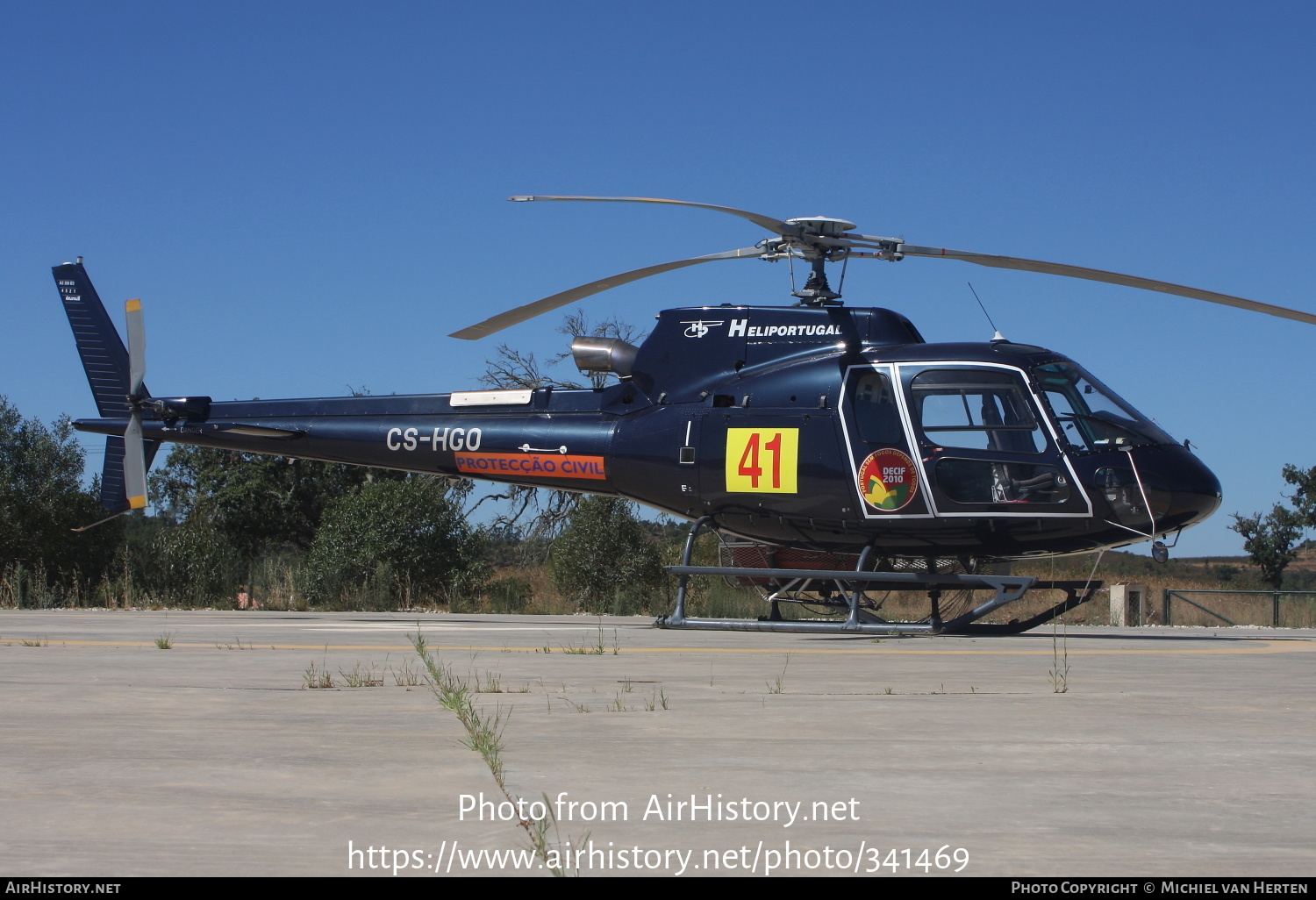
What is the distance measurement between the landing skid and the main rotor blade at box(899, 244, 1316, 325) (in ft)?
9.34

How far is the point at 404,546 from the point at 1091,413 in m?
15.4

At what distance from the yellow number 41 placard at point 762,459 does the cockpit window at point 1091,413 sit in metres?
2.52

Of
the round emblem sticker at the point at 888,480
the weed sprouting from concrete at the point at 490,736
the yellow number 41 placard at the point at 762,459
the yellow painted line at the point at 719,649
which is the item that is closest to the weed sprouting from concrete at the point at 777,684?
the weed sprouting from concrete at the point at 490,736

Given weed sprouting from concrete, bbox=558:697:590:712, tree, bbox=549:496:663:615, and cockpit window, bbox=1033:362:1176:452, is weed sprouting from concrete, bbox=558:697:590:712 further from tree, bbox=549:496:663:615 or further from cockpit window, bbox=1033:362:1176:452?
tree, bbox=549:496:663:615

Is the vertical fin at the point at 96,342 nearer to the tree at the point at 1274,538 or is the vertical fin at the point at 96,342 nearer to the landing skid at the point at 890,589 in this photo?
the landing skid at the point at 890,589

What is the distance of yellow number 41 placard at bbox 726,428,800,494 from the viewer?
12.3 m

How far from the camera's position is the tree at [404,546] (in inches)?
919

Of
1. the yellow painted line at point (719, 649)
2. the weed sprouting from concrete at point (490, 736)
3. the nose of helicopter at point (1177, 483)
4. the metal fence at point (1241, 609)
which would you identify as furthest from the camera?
the metal fence at point (1241, 609)

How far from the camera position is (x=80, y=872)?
8.27 feet

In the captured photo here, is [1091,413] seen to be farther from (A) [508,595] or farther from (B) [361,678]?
(A) [508,595]

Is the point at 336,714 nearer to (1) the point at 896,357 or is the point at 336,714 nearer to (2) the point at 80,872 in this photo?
(2) the point at 80,872

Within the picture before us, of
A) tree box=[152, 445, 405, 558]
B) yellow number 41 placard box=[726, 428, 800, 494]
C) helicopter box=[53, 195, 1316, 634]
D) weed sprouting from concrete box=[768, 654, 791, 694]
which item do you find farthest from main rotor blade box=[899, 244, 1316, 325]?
tree box=[152, 445, 405, 558]

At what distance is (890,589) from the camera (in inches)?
497

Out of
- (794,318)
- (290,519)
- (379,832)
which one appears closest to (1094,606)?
(794,318)
